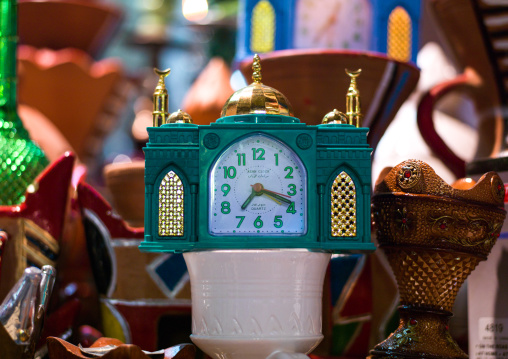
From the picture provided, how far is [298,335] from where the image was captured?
3.95ft

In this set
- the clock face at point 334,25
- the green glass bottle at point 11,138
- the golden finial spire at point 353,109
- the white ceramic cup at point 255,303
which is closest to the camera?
the white ceramic cup at point 255,303

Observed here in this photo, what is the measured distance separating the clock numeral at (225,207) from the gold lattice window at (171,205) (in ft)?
0.21

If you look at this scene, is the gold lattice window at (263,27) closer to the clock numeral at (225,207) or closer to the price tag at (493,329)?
the clock numeral at (225,207)

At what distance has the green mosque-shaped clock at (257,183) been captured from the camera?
47.7 inches

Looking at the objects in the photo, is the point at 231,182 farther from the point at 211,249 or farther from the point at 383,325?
the point at 383,325

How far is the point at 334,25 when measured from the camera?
162 centimetres

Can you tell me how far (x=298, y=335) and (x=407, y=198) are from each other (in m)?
0.28

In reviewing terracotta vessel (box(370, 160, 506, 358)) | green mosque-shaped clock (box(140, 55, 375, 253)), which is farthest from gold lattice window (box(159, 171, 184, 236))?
terracotta vessel (box(370, 160, 506, 358))

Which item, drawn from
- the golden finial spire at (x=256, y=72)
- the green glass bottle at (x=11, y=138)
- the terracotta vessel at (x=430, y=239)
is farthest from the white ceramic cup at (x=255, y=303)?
the green glass bottle at (x=11, y=138)

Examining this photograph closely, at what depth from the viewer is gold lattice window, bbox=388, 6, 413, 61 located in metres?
1.63

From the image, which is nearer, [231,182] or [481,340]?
[231,182]

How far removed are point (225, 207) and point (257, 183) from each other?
2.4 inches

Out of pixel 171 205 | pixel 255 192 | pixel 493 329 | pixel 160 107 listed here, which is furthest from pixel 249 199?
pixel 493 329

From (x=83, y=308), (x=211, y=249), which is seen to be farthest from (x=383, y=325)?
(x=83, y=308)
